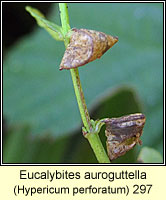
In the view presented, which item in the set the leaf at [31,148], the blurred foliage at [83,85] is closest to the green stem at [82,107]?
the blurred foliage at [83,85]

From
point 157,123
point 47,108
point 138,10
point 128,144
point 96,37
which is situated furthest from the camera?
point 138,10

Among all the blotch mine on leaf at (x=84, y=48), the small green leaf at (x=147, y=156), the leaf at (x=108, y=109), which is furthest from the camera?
the leaf at (x=108, y=109)

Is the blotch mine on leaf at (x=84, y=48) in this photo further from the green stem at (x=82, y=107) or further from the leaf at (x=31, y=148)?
the leaf at (x=31, y=148)

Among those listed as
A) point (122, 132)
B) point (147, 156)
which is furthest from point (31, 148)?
point (122, 132)

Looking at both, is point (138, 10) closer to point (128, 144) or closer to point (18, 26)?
point (18, 26)

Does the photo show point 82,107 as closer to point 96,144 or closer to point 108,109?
point 96,144

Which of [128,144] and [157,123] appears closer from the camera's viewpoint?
[128,144]

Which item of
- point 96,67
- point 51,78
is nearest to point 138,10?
point 96,67
